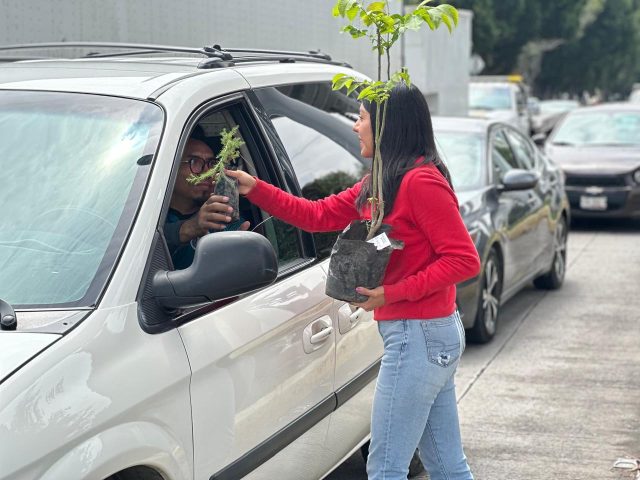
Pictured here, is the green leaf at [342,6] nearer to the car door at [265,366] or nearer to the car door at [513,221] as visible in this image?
the car door at [265,366]

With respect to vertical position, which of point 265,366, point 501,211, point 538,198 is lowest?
point 538,198

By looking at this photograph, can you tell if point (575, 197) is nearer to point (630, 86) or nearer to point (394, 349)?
point (394, 349)

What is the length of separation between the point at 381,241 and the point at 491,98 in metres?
21.7

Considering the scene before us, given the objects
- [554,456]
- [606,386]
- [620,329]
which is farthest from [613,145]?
A: [554,456]

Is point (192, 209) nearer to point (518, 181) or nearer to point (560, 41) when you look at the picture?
point (518, 181)

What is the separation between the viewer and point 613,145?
15961 millimetres

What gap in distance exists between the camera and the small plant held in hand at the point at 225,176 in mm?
3518

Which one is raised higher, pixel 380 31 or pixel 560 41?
pixel 380 31

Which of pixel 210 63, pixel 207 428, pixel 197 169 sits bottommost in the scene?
pixel 207 428

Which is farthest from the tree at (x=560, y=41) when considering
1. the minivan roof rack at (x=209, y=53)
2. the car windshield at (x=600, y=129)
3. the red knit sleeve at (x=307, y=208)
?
the red knit sleeve at (x=307, y=208)

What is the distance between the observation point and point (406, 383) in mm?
3713

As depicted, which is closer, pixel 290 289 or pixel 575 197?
pixel 290 289

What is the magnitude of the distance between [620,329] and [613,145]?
24.1 feet

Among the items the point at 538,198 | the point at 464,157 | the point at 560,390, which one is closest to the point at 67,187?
the point at 560,390
